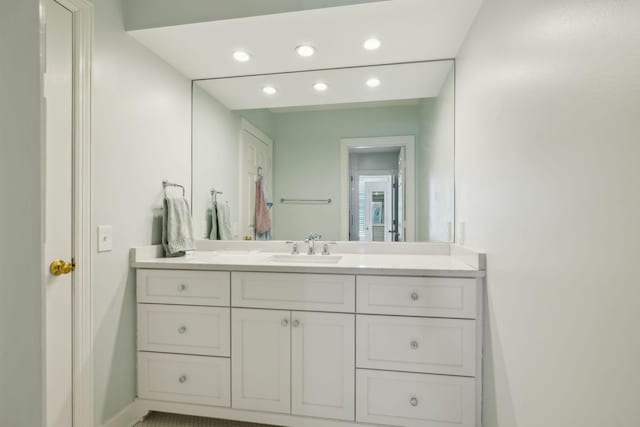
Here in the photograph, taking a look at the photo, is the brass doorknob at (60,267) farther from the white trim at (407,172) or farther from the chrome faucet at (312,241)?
the white trim at (407,172)

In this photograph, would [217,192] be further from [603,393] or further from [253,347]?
[603,393]

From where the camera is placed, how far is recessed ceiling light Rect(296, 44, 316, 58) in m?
1.76

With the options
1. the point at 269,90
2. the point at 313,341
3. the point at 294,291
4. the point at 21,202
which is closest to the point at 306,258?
the point at 294,291

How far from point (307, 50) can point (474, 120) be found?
98cm

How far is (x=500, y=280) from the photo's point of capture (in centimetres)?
122

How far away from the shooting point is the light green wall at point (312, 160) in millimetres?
2100

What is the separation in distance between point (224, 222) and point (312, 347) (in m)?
1.13

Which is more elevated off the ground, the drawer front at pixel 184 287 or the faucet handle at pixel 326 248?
the faucet handle at pixel 326 248

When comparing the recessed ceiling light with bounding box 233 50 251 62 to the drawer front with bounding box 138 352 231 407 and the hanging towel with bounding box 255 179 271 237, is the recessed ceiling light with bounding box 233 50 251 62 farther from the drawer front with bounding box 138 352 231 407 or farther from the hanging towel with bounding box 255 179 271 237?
the drawer front with bounding box 138 352 231 407

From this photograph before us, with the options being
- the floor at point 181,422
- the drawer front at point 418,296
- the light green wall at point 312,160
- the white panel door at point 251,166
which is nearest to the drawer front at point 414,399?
the drawer front at point 418,296

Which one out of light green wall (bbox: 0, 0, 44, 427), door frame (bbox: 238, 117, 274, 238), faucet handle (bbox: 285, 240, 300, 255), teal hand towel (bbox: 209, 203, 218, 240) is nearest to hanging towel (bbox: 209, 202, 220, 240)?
teal hand towel (bbox: 209, 203, 218, 240)

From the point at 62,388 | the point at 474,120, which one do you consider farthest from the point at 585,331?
the point at 62,388

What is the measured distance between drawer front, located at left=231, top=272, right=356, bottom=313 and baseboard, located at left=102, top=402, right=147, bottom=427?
2.57 feet

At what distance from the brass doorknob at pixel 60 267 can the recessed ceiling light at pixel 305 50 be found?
1556mm
